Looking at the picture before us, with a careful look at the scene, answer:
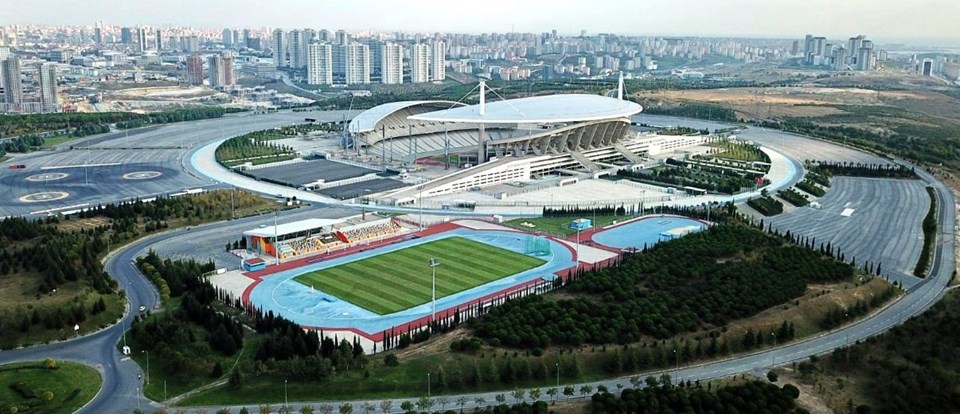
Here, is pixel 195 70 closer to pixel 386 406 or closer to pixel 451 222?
pixel 451 222

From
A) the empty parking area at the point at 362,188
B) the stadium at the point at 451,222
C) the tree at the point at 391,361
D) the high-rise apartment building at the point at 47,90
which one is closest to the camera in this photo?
the tree at the point at 391,361

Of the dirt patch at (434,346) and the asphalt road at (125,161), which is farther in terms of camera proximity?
the asphalt road at (125,161)

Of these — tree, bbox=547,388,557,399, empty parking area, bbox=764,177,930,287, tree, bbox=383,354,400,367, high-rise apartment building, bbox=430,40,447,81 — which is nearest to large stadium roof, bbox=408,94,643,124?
empty parking area, bbox=764,177,930,287

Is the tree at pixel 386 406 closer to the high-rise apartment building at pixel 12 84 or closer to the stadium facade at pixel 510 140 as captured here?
the stadium facade at pixel 510 140

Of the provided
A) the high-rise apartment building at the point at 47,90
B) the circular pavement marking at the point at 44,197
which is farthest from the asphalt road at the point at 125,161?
the high-rise apartment building at the point at 47,90

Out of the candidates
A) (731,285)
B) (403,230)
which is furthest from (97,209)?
(731,285)

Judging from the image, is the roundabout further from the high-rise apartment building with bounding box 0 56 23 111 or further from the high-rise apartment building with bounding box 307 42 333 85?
the high-rise apartment building with bounding box 307 42 333 85

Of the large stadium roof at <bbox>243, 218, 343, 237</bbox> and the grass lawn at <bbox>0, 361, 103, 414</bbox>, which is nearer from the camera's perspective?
the grass lawn at <bbox>0, 361, 103, 414</bbox>

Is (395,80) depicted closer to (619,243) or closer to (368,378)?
(619,243)
